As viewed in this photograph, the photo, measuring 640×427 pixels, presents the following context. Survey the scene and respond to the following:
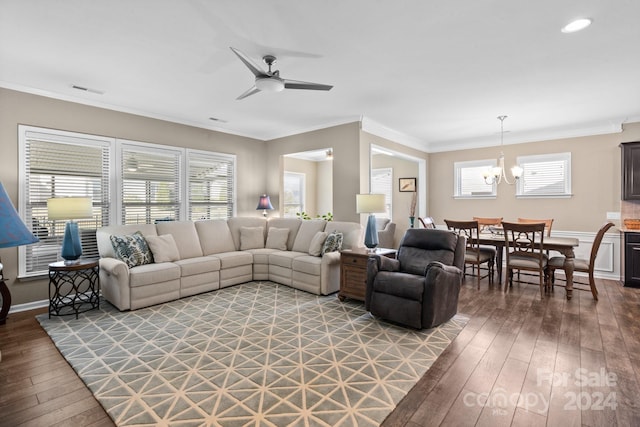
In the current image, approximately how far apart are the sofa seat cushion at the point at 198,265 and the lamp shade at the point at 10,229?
11.0 feet

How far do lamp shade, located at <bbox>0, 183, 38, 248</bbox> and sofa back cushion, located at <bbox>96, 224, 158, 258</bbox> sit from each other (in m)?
3.53

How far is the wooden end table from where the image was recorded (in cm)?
401

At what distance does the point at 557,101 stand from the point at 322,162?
584 cm

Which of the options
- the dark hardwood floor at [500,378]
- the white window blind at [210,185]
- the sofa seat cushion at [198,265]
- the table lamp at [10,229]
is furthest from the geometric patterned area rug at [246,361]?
the white window blind at [210,185]

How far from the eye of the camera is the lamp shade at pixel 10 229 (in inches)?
39.7

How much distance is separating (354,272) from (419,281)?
41.9 inches

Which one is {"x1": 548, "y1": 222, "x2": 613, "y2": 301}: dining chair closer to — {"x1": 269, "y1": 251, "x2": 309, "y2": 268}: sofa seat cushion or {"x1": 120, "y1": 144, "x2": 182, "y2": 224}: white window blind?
{"x1": 269, "y1": 251, "x2": 309, "y2": 268}: sofa seat cushion

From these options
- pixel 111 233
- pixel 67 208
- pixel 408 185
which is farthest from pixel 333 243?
pixel 408 185

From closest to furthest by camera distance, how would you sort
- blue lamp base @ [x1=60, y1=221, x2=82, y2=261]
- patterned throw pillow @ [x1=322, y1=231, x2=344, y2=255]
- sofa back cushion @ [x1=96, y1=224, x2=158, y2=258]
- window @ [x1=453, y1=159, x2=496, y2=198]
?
blue lamp base @ [x1=60, y1=221, x2=82, y2=261] → sofa back cushion @ [x1=96, y1=224, x2=158, y2=258] → patterned throw pillow @ [x1=322, y1=231, x2=344, y2=255] → window @ [x1=453, y1=159, x2=496, y2=198]

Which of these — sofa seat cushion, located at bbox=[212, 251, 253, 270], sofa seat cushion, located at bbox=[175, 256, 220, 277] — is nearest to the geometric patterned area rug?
sofa seat cushion, located at bbox=[175, 256, 220, 277]

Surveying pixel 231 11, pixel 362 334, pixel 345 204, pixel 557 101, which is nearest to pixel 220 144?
pixel 345 204

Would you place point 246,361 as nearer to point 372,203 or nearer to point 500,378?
point 500,378

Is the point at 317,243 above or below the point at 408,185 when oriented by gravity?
below

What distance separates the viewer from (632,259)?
4.89 metres
